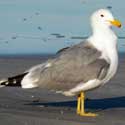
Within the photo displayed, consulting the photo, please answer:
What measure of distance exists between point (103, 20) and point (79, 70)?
108 cm

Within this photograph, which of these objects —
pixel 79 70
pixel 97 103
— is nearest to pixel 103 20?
pixel 79 70

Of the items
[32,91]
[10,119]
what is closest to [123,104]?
[32,91]

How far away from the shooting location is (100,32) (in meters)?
10.7

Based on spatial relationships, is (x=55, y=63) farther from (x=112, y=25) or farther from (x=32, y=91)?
(x=32, y=91)

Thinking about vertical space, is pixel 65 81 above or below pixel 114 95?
below

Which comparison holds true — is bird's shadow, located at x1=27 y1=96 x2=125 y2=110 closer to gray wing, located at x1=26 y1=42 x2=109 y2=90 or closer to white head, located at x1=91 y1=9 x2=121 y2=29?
gray wing, located at x1=26 y1=42 x2=109 y2=90

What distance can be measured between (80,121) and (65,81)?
117 cm

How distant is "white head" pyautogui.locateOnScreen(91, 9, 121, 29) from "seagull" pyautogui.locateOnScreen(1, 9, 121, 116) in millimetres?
294

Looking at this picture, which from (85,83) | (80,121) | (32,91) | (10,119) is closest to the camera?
(10,119)

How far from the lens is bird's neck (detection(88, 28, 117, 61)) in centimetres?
1041

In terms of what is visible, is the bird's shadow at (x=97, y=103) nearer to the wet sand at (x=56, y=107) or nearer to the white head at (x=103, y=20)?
the wet sand at (x=56, y=107)

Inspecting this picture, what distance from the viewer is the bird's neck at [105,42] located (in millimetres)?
10414

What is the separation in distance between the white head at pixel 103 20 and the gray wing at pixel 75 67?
59 centimetres

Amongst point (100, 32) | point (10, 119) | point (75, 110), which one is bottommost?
point (10, 119)
